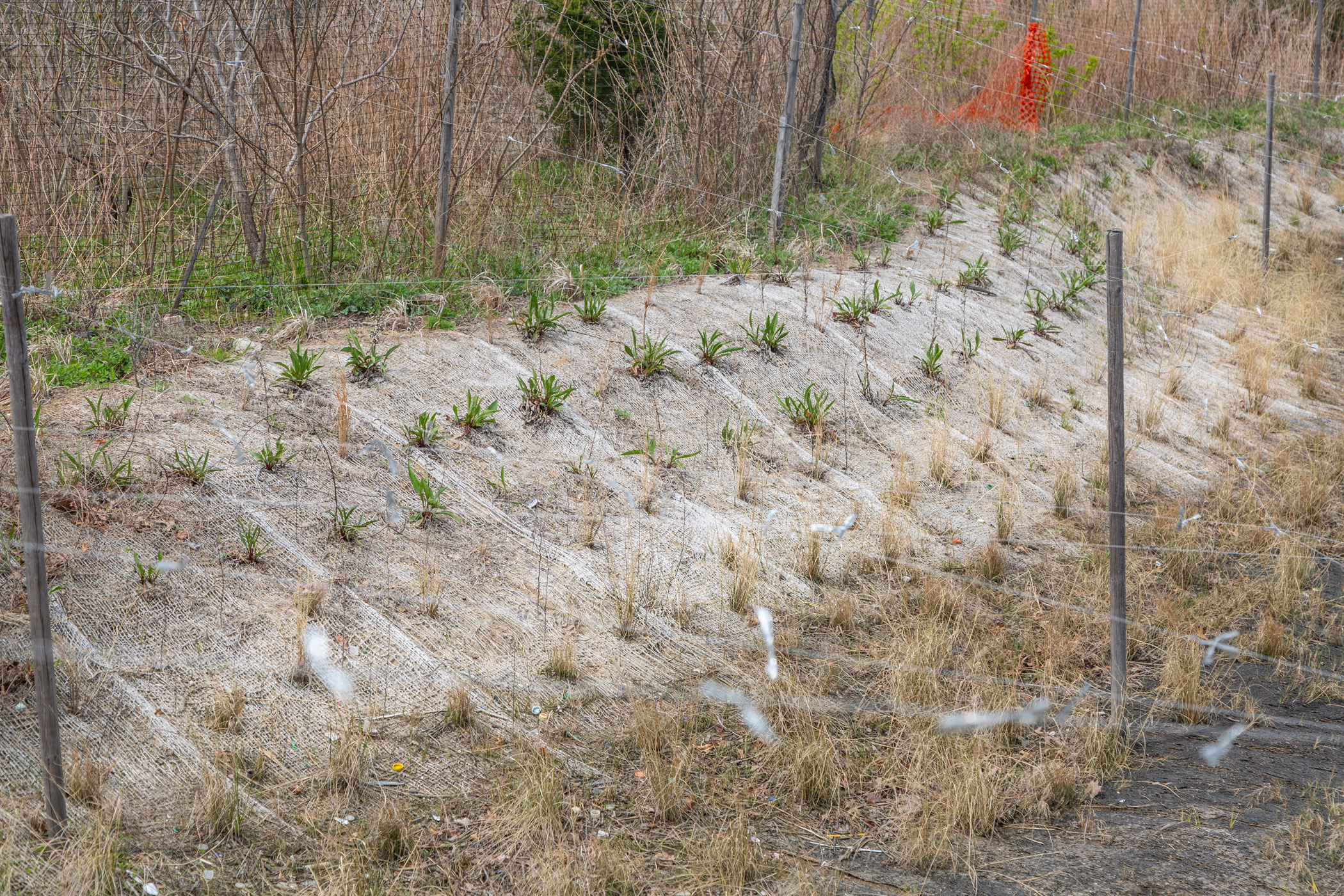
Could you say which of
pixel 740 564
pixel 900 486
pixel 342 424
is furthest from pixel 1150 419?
pixel 342 424

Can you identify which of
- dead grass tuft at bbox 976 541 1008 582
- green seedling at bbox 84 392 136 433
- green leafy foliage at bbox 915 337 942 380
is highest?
green seedling at bbox 84 392 136 433

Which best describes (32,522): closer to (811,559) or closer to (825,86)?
(811,559)

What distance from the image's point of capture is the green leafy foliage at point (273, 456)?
13.1 ft

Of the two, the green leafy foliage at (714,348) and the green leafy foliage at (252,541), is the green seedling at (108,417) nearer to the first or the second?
the green leafy foliage at (252,541)

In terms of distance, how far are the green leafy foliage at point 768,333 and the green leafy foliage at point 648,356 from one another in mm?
622

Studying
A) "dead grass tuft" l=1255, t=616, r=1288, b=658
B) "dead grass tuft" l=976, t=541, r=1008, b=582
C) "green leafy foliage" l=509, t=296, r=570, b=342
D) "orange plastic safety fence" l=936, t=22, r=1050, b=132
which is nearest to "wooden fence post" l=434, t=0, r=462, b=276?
"green leafy foliage" l=509, t=296, r=570, b=342

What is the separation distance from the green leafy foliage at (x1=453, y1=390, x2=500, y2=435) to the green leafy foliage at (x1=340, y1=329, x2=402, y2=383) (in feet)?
1.39

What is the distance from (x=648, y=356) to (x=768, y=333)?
2.72ft

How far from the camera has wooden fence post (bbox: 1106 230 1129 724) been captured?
3.39 metres

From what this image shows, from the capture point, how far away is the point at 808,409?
529cm

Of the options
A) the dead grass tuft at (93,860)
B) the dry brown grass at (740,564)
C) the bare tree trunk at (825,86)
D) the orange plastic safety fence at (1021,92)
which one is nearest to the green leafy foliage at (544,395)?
the dry brown grass at (740,564)

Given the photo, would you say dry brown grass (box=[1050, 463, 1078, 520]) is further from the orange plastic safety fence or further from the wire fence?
the orange plastic safety fence

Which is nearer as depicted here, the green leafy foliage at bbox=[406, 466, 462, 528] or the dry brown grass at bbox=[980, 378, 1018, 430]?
the green leafy foliage at bbox=[406, 466, 462, 528]

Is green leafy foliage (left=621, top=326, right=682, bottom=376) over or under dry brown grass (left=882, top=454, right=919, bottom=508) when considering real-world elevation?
over
